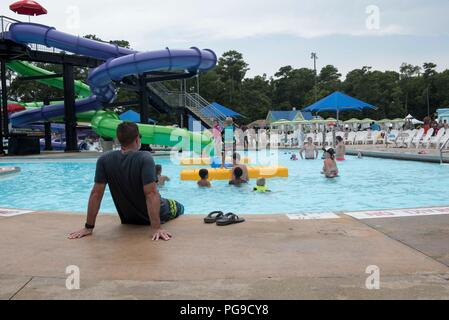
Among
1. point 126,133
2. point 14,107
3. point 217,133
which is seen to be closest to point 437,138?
point 217,133

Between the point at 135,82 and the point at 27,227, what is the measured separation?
16.8 m

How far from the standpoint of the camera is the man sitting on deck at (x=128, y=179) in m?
3.57

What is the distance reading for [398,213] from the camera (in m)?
4.28

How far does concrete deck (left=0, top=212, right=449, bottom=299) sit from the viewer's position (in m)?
2.29

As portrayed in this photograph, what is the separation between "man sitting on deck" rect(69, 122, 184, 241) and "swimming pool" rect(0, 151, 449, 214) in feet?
10.9

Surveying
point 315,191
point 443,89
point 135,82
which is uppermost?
point 443,89

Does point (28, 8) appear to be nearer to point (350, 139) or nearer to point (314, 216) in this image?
point (350, 139)

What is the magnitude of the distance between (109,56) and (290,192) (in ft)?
40.1

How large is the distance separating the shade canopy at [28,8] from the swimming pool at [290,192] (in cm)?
917

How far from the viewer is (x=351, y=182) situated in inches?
388

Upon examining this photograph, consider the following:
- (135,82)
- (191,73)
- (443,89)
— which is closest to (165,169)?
(191,73)

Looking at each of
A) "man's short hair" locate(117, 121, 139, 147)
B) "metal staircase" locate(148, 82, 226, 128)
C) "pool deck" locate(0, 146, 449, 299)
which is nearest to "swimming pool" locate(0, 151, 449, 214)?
"pool deck" locate(0, 146, 449, 299)
